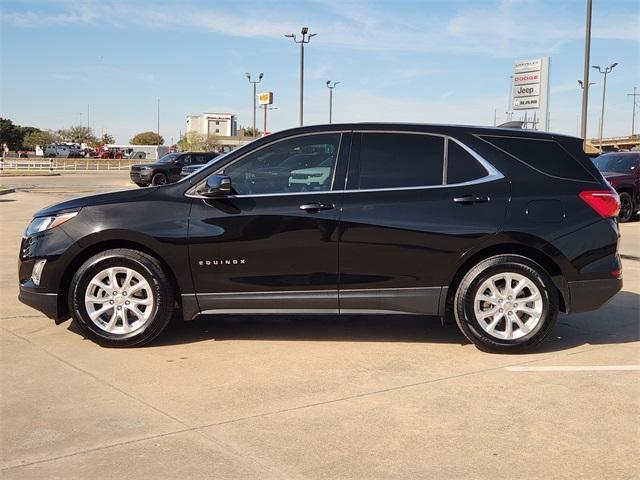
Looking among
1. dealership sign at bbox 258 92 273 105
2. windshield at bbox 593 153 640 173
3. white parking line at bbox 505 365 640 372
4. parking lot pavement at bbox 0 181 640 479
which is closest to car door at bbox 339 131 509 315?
parking lot pavement at bbox 0 181 640 479

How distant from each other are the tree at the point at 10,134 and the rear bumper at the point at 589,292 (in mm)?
115438

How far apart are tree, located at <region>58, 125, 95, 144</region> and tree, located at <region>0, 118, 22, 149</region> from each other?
19632 mm

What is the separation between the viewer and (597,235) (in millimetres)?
5402

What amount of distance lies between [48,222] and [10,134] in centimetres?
11784

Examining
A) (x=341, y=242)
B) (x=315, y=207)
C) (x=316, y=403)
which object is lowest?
(x=316, y=403)

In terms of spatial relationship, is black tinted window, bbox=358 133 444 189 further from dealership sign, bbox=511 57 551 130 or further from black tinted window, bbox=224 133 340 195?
dealership sign, bbox=511 57 551 130

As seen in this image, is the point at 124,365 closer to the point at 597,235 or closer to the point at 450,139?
the point at 450,139

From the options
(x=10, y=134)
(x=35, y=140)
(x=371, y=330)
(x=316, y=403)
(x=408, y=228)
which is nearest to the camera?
(x=316, y=403)

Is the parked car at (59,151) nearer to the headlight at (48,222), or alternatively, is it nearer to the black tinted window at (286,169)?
the headlight at (48,222)

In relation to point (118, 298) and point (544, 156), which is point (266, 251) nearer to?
point (118, 298)

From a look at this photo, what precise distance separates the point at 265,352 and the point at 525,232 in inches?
90.9

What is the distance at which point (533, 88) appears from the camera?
38125 mm

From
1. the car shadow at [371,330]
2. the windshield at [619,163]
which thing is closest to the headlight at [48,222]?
the car shadow at [371,330]

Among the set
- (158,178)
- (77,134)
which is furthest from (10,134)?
(158,178)
